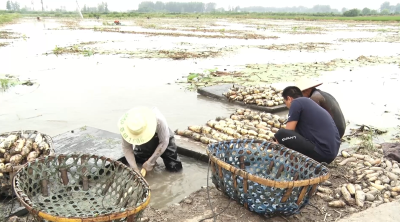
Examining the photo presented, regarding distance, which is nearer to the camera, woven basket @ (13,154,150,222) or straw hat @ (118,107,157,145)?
woven basket @ (13,154,150,222)

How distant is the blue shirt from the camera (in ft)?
12.0

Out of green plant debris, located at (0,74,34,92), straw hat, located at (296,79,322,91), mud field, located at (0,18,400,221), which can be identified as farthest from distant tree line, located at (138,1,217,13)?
straw hat, located at (296,79,322,91)

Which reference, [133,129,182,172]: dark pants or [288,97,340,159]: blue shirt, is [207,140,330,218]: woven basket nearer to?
[288,97,340,159]: blue shirt

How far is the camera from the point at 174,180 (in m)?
3.91

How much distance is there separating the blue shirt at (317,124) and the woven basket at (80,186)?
1855 millimetres

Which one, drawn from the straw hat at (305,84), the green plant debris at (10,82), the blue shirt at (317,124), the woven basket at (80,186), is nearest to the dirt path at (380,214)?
the blue shirt at (317,124)

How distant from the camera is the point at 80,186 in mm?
3330

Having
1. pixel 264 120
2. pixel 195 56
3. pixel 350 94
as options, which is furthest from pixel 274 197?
pixel 195 56

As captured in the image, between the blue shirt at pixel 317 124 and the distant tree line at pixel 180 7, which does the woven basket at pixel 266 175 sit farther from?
the distant tree line at pixel 180 7

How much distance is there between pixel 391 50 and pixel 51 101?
1606cm

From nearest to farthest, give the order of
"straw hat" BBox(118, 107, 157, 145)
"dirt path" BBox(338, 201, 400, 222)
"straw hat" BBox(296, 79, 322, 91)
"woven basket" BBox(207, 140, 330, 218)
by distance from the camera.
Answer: "woven basket" BBox(207, 140, 330, 218), "dirt path" BBox(338, 201, 400, 222), "straw hat" BBox(118, 107, 157, 145), "straw hat" BBox(296, 79, 322, 91)

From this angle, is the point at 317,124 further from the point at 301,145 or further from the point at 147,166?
the point at 147,166

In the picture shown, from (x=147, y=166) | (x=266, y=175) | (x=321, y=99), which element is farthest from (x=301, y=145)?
(x=147, y=166)

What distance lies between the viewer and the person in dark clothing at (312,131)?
12.0 ft
